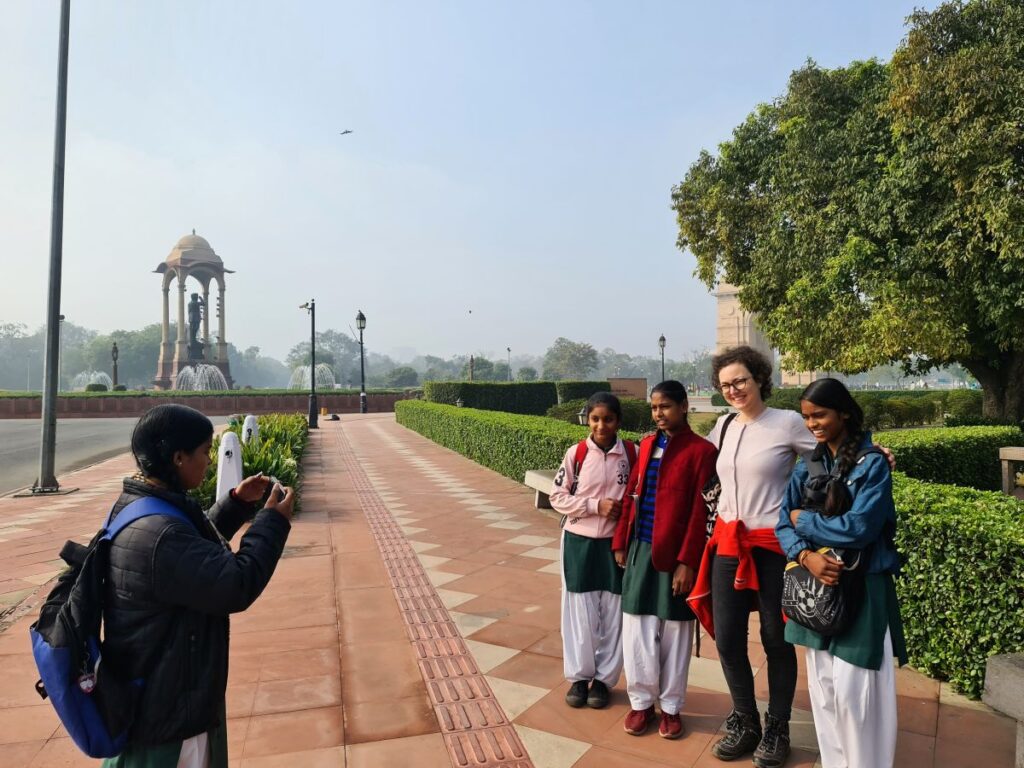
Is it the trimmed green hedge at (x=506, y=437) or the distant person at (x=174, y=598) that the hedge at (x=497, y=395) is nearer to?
the trimmed green hedge at (x=506, y=437)

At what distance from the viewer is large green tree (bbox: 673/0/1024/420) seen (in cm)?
1136

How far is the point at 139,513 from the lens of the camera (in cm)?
162

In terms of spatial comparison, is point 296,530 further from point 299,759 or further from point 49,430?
point 49,430

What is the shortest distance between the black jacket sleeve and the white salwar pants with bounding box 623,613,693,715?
69.4 inches

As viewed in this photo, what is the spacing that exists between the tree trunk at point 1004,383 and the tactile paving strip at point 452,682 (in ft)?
47.8

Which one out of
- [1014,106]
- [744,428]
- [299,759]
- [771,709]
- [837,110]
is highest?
[837,110]

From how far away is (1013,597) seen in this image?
3.00 m

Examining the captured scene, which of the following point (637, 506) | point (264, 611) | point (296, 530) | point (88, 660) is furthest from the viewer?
point (296, 530)

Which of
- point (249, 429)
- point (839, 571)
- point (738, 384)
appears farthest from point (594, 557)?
point (249, 429)

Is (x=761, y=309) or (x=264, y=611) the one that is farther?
(x=761, y=309)

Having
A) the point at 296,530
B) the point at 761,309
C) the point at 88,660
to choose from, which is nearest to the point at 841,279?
the point at 761,309

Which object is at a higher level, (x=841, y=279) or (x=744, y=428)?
(x=841, y=279)

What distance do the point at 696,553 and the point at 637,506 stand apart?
0.32 metres

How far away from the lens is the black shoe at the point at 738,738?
2.69 m
